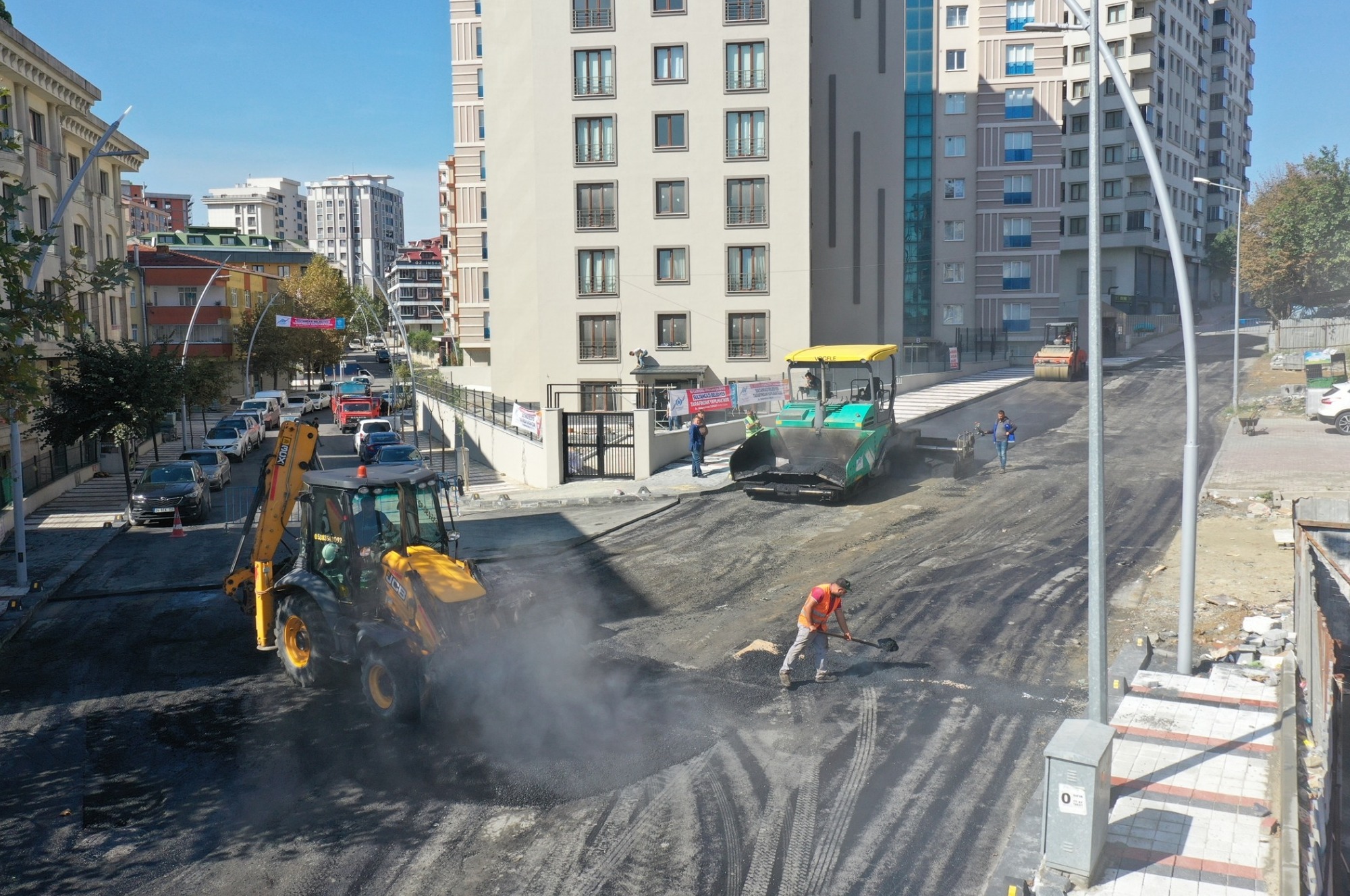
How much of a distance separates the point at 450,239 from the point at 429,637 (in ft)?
248

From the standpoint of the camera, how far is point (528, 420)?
30.8m

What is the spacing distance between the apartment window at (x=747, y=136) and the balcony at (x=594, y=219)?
5.33m

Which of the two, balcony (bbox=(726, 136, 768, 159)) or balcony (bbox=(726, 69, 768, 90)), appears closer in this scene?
balcony (bbox=(726, 69, 768, 90))

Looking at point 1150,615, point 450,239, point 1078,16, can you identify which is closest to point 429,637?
point 1078,16

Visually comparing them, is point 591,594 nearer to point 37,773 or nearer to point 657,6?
point 37,773

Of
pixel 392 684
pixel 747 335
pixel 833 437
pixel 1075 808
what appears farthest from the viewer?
pixel 747 335

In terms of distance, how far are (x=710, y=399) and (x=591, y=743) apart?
827 inches

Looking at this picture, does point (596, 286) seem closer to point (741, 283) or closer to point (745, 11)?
point (741, 283)

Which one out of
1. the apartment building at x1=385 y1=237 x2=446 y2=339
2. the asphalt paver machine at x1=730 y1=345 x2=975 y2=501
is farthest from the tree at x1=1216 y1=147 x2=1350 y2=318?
the apartment building at x1=385 y1=237 x2=446 y2=339

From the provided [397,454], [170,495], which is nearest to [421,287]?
[397,454]

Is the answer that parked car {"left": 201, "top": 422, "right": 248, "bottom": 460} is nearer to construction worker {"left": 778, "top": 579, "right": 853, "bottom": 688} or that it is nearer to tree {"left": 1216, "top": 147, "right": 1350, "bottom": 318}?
construction worker {"left": 778, "top": 579, "right": 853, "bottom": 688}

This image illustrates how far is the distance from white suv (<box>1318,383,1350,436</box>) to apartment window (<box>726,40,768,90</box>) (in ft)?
75.3

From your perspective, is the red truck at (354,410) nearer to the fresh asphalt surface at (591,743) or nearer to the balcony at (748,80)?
the balcony at (748,80)

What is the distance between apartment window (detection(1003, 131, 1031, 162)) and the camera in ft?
194
